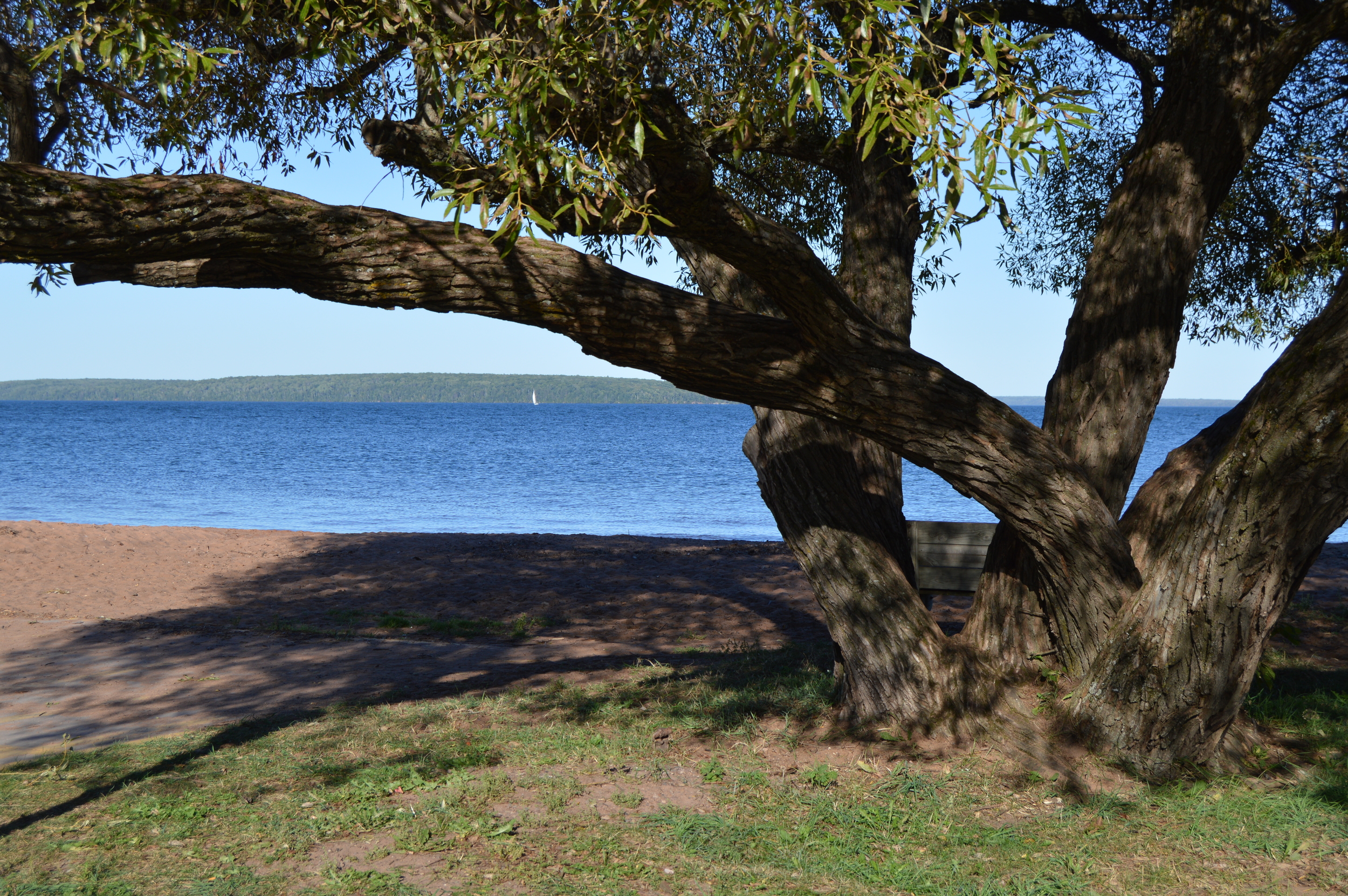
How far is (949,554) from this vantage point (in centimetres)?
693

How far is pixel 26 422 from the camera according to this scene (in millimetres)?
106375

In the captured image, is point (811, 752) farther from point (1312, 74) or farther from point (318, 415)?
point (318, 415)

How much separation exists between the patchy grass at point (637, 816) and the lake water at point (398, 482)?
17582 mm

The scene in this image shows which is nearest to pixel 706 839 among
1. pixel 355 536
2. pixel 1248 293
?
pixel 1248 293

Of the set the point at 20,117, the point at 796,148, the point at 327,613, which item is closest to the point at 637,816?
the point at 796,148

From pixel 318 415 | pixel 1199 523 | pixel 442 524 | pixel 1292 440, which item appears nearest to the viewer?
pixel 1292 440

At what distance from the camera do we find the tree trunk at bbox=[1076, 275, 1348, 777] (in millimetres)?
4320

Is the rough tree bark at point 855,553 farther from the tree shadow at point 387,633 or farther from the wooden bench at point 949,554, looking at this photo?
the tree shadow at point 387,633

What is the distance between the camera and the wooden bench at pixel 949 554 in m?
6.88

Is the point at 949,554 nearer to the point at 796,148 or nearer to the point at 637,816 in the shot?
the point at 796,148

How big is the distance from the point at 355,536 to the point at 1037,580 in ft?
41.2

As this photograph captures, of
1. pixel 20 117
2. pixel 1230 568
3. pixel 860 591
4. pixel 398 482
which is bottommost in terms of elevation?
pixel 398 482

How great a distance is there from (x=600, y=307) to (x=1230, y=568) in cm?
317

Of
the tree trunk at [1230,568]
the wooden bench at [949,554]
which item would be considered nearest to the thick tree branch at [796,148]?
the wooden bench at [949,554]
